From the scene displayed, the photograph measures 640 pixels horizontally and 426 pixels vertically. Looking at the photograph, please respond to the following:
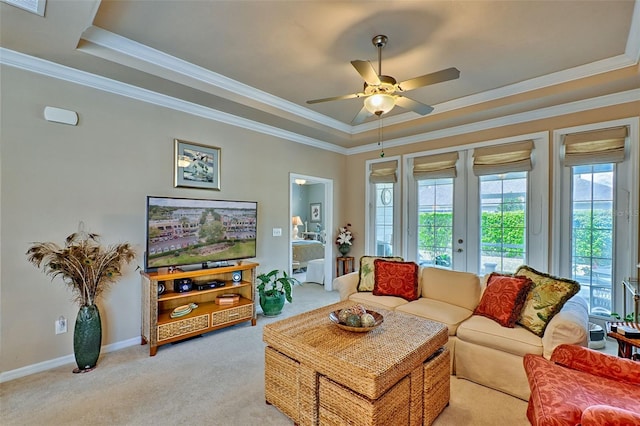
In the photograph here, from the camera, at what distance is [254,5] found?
212 cm

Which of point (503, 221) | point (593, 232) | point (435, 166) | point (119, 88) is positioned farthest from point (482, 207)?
point (119, 88)

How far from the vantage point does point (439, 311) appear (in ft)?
9.32

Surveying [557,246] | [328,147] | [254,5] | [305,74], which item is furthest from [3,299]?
[557,246]

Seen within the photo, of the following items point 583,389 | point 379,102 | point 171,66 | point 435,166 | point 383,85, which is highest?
point 171,66

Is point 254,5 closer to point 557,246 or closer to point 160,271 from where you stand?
→ point 160,271

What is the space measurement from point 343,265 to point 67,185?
13.3ft

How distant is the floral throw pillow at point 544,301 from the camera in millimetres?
2309

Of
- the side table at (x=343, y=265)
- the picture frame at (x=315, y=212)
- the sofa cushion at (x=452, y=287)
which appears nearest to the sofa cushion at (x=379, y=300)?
the sofa cushion at (x=452, y=287)

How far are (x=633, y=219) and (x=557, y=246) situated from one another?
703mm

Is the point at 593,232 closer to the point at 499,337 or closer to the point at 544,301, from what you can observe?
the point at 544,301

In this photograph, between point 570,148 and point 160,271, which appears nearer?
point 160,271

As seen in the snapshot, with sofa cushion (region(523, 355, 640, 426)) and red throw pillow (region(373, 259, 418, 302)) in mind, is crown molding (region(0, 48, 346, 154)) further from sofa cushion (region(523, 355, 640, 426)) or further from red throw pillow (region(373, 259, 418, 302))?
sofa cushion (region(523, 355, 640, 426))

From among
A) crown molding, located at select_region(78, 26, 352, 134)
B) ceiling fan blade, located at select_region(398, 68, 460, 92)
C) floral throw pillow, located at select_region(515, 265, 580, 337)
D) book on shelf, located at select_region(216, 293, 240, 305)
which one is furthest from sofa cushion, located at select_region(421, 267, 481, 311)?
crown molding, located at select_region(78, 26, 352, 134)

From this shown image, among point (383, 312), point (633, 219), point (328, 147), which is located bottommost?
point (383, 312)
